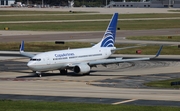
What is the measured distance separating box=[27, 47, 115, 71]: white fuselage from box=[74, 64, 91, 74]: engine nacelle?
114 centimetres

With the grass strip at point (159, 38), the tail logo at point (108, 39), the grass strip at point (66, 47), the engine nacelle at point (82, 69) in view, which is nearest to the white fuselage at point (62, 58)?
the engine nacelle at point (82, 69)

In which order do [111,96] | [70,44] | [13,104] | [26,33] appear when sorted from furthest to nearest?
[26,33]
[70,44]
[111,96]
[13,104]

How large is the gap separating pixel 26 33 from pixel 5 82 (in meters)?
81.7

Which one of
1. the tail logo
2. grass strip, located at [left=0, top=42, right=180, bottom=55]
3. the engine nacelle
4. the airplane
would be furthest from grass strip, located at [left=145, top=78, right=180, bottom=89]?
grass strip, located at [left=0, top=42, right=180, bottom=55]

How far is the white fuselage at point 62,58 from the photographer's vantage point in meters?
69.2

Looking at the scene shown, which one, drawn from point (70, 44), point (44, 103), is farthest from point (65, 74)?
point (70, 44)

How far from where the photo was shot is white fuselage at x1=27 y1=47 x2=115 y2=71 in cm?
6919

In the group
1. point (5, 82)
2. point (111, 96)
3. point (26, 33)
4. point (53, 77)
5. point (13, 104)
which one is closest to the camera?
point (13, 104)

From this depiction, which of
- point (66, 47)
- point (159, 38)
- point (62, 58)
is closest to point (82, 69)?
point (62, 58)

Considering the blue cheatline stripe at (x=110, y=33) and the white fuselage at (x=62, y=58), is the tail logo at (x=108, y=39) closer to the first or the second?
the blue cheatline stripe at (x=110, y=33)

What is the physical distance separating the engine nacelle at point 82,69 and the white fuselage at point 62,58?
1137mm

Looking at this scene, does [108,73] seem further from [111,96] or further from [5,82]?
[111,96]

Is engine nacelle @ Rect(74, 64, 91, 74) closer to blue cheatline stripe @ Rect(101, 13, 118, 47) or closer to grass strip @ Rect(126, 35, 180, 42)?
blue cheatline stripe @ Rect(101, 13, 118, 47)

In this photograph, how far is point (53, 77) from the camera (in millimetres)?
71000
